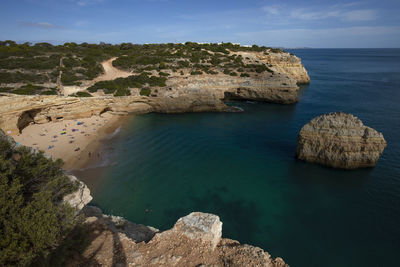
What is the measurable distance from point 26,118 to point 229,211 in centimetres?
2977

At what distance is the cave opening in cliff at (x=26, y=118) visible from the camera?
26448 millimetres

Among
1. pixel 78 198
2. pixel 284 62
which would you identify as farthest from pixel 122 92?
pixel 284 62

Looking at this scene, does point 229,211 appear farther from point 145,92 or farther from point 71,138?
point 145,92

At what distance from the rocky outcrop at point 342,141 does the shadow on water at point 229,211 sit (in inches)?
376

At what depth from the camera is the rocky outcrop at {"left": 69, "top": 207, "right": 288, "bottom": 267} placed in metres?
7.29

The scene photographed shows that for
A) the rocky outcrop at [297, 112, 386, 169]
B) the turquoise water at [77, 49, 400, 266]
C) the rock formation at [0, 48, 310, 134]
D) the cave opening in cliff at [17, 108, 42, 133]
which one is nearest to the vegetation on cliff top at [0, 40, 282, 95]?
the rock formation at [0, 48, 310, 134]

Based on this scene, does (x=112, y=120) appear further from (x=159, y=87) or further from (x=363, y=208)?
(x=363, y=208)

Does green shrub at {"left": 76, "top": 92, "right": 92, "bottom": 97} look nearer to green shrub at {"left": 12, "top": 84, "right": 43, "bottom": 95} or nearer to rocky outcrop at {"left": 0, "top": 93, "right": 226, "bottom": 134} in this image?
rocky outcrop at {"left": 0, "top": 93, "right": 226, "bottom": 134}

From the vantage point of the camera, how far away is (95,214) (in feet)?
38.1

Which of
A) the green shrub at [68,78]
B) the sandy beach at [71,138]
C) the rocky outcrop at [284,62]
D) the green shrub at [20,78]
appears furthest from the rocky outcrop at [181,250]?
the rocky outcrop at [284,62]

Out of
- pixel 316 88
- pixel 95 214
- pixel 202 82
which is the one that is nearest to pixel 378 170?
pixel 95 214

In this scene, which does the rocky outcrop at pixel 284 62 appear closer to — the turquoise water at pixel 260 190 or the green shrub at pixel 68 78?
the turquoise water at pixel 260 190

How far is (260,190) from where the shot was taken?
17938 mm

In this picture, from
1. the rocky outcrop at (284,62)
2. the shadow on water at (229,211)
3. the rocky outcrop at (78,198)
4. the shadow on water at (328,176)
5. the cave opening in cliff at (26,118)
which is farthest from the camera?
the rocky outcrop at (284,62)
